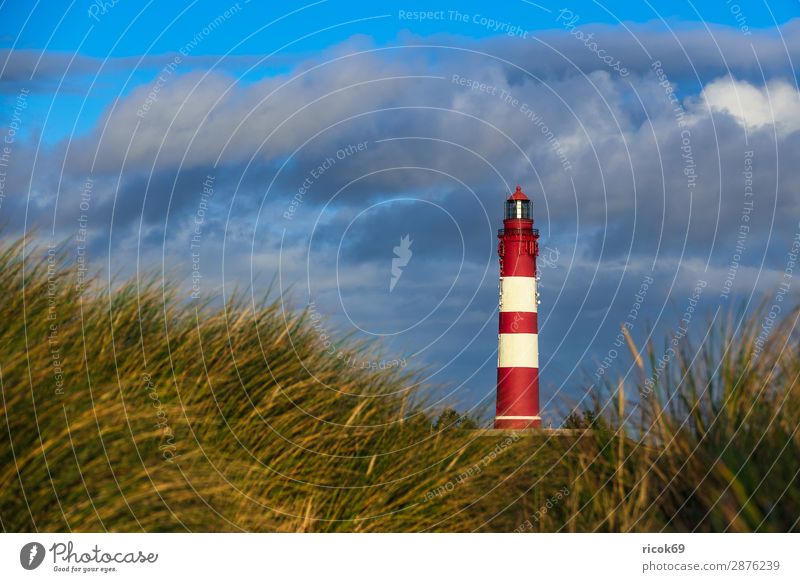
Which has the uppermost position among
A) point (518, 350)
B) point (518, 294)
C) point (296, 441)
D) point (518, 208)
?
point (518, 208)

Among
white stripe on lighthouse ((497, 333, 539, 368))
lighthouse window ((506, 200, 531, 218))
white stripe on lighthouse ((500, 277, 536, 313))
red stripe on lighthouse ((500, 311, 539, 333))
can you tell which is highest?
lighthouse window ((506, 200, 531, 218))

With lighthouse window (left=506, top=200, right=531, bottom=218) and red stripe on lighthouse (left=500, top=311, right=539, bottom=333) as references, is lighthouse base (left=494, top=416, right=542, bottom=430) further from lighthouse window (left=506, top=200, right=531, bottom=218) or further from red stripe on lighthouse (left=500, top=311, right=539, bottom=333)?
lighthouse window (left=506, top=200, right=531, bottom=218)

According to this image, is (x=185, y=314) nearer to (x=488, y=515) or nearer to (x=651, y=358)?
(x=488, y=515)

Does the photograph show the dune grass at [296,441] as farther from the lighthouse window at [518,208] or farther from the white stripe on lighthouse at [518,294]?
the lighthouse window at [518,208]

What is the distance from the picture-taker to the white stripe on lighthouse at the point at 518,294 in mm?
33688

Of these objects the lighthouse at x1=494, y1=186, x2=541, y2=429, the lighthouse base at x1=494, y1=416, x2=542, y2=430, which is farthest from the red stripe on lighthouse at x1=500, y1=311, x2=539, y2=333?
the lighthouse base at x1=494, y1=416, x2=542, y2=430

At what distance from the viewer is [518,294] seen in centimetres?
3366

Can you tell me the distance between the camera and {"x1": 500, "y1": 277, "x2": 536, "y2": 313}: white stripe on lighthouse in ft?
111

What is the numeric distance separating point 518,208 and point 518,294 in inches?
129

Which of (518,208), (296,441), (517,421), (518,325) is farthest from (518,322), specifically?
(296,441)

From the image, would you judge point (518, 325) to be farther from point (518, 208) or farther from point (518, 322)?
point (518, 208)

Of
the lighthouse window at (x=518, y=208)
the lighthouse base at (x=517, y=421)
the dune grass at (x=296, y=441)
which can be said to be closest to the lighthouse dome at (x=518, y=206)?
the lighthouse window at (x=518, y=208)

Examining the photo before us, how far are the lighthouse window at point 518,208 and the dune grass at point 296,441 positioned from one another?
2299 cm
